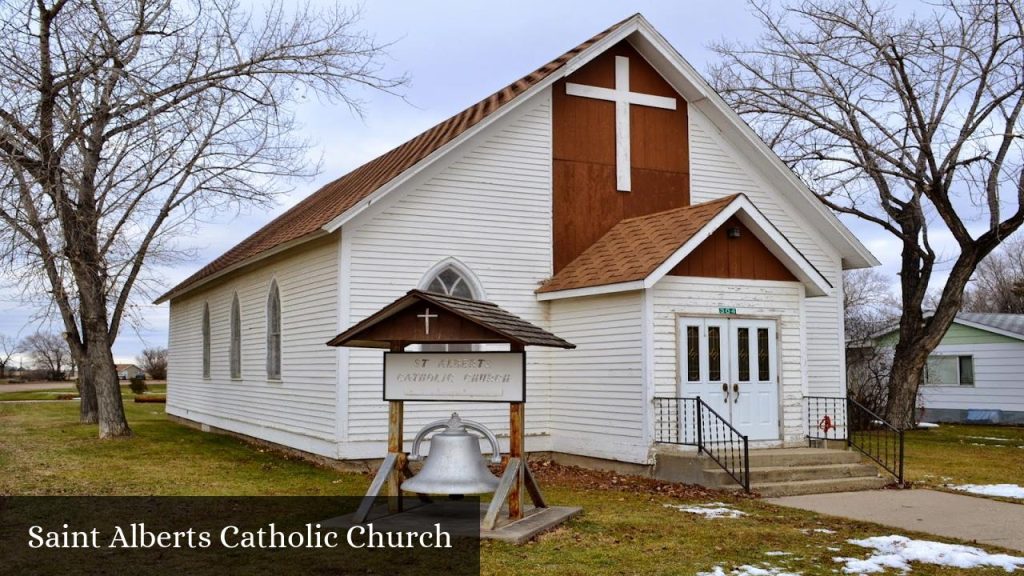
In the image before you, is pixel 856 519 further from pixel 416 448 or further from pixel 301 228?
pixel 301 228

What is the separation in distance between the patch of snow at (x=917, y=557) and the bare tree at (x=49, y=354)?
65930 millimetres

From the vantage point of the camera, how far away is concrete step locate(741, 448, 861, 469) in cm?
1446

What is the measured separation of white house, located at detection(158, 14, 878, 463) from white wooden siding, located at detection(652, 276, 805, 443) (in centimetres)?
3

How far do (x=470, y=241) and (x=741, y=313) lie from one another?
4571mm

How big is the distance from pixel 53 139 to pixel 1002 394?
27945 mm

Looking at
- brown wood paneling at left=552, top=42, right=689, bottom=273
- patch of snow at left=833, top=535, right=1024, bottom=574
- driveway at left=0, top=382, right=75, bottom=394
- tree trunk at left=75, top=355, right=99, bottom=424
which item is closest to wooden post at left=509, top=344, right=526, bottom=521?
patch of snow at left=833, top=535, right=1024, bottom=574

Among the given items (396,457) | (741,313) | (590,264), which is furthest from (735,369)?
(396,457)

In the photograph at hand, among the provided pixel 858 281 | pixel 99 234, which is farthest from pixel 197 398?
pixel 858 281

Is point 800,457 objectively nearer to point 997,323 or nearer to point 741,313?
point 741,313

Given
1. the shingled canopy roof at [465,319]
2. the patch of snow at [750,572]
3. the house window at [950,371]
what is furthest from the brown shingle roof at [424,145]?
the house window at [950,371]

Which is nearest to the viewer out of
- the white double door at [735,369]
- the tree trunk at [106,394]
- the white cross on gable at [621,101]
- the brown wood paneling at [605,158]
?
the white double door at [735,369]

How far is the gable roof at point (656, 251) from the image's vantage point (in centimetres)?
1463

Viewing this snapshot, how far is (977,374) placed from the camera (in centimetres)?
3166

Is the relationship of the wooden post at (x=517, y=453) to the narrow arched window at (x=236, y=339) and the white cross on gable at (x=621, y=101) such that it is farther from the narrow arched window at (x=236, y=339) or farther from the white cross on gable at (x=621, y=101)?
the narrow arched window at (x=236, y=339)
